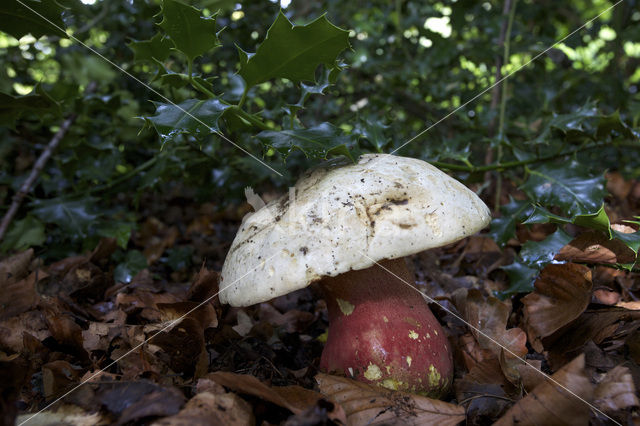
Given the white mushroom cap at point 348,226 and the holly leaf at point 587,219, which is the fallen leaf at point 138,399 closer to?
the white mushroom cap at point 348,226

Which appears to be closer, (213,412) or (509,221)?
(213,412)

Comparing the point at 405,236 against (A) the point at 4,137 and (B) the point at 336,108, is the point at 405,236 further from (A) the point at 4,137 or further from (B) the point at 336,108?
(A) the point at 4,137

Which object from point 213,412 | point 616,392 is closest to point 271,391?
point 213,412

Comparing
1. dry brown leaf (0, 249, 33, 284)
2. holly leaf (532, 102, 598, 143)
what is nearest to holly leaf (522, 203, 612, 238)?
holly leaf (532, 102, 598, 143)

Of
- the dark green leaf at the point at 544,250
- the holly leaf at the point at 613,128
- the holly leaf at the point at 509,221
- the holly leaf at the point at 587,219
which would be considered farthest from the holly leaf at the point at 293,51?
the holly leaf at the point at 613,128

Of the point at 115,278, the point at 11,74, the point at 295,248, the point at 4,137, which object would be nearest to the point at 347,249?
the point at 295,248

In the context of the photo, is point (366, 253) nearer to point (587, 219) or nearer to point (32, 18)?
point (587, 219)
